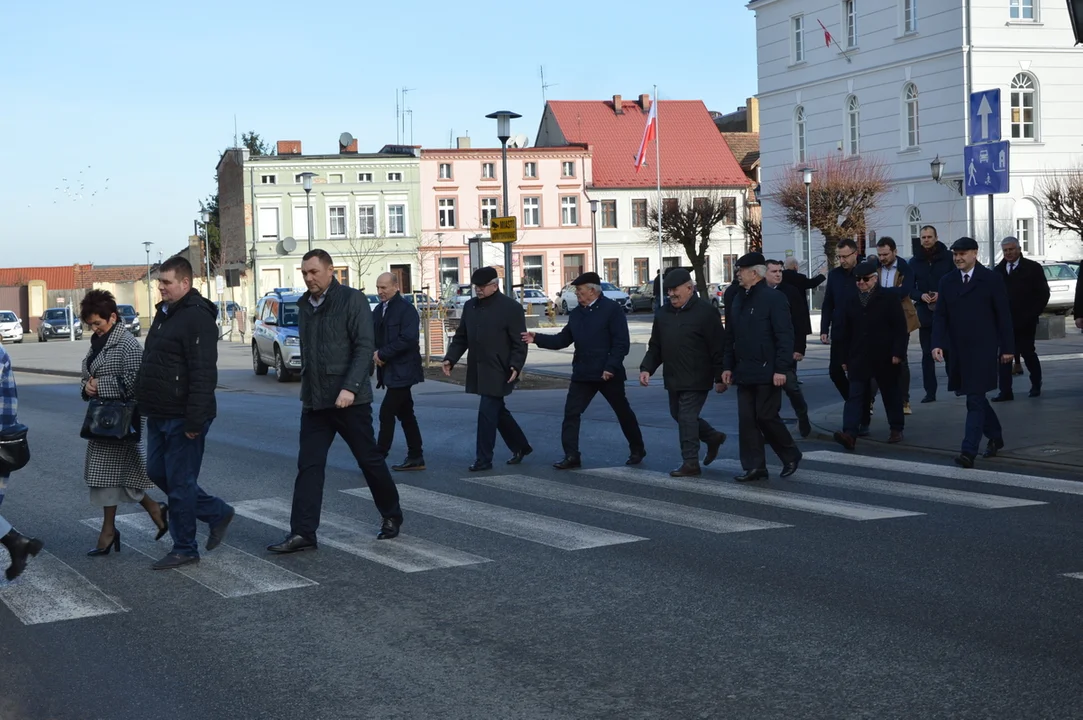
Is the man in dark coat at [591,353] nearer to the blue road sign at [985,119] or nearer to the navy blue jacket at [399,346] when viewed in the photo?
the navy blue jacket at [399,346]

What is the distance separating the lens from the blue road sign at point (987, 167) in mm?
17062

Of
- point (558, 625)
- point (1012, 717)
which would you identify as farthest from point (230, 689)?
point (1012, 717)

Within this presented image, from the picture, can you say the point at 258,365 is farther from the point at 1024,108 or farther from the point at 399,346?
the point at 1024,108

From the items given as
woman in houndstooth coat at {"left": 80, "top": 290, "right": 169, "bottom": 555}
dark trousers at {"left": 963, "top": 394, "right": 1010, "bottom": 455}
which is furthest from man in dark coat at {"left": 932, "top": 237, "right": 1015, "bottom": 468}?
woman in houndstooth coat at {"left": 80, "top": 290, "right": 169, "bottom": 555}

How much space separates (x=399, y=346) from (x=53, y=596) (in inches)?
207

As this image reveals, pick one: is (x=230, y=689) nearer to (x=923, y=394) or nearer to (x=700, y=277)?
(x=923, y=394)

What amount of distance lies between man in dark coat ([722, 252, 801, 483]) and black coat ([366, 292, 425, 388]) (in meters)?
3.01

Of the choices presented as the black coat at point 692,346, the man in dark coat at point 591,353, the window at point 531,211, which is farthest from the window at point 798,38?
the black coat at point 692,346

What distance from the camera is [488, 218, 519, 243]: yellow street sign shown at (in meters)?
21.7

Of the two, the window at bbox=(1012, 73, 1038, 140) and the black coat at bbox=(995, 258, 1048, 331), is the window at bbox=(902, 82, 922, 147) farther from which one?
the black coat at bbox=(995, 258, 1048, 331)

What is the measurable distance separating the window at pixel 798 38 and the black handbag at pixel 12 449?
155 feet

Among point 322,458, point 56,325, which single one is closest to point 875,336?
point 322,458

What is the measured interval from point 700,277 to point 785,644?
5589 centimetres

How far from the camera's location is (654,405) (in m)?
18.0
